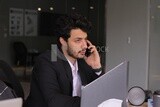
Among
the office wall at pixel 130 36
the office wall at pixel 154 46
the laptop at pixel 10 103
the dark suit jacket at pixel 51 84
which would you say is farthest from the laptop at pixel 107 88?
the office wall at pixel 154 46

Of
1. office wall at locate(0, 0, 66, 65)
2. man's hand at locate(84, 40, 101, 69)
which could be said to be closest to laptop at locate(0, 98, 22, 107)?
man's hand at locate(84, 40, 101, 69)

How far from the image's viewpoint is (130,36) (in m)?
6.20

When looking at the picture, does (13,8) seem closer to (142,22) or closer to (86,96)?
(142,22)

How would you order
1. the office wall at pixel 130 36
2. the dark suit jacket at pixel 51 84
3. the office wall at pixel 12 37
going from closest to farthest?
1. the dark suit jacket at pixel 51 84
2. the office wall at pixel 12 37
3. the office wall at pixel 130 36

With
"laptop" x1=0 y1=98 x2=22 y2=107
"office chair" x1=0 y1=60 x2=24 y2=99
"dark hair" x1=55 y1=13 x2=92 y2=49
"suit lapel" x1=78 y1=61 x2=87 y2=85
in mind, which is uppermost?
"dark hair" x1=55 y1=13 x2=92 y2=49

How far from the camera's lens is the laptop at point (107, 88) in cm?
142

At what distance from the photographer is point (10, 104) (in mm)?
1070

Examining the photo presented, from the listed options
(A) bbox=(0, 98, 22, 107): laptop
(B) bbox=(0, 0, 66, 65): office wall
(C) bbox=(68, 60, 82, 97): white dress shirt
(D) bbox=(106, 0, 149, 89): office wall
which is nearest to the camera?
(A) bbox=(0, 98, 22, 107): laptop

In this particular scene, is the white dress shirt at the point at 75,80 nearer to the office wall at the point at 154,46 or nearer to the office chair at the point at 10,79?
the office chair at the point at 10,79

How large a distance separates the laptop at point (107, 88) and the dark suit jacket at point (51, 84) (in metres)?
0.24

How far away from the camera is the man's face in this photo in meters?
1.91

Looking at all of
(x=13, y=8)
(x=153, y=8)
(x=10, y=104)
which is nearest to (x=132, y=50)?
(x=153, y=8)

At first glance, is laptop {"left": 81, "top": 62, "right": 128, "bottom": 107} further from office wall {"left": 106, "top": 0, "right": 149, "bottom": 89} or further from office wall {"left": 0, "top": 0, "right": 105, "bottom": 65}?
office wall {"left": 106, "top": 0, "right": 149, "bottom": 89}

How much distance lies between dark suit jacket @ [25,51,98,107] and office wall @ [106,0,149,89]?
396 centimetres
